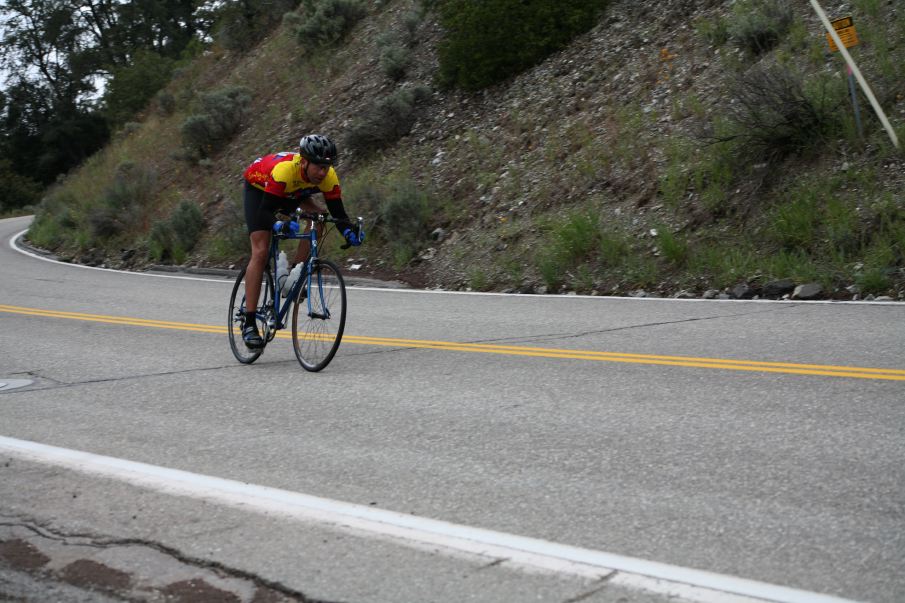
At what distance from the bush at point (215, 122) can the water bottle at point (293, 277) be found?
21.0 metres

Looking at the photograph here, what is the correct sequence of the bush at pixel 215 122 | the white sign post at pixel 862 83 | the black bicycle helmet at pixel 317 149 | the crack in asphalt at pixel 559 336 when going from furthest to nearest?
the bush at pixel 215 122
the white sign post at pixel 862 83
the crack in asphalt at pixel 559 336
the black bicycle helmet at pixel 317 149

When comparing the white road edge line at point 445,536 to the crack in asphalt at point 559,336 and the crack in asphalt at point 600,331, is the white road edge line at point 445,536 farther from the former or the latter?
the crack in asphalt at point 600,331

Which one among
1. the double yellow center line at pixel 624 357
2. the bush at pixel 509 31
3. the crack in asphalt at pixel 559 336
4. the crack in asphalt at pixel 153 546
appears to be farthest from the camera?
the bush at pixel 509 31

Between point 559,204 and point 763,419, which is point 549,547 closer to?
point 763,419

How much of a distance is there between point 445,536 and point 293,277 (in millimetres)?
4661

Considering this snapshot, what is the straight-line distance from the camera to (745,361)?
25.7 ft

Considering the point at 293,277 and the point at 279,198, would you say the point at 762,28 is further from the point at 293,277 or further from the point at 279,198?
the point at 293,277

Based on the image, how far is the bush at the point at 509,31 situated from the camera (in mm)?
20859

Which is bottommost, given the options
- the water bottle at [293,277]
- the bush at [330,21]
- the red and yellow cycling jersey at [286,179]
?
the water bottle at [293,277]

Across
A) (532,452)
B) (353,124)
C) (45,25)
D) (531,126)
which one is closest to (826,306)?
(532,452)

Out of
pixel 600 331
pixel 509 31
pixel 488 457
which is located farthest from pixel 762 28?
pixel 488 457

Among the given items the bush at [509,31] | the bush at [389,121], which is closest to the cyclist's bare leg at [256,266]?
the bush at [509,31]

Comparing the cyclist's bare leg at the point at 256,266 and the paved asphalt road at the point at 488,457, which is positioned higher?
the cyclist's bare leg at the point at 256,266

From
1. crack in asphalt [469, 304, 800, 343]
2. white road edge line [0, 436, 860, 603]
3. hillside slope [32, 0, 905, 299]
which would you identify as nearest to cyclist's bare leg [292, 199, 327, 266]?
crack in asphalt [469, 304, 800, 343]
